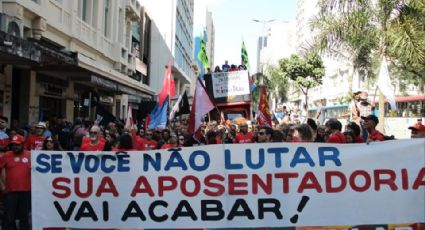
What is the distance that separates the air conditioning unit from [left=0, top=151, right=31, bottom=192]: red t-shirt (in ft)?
24.7

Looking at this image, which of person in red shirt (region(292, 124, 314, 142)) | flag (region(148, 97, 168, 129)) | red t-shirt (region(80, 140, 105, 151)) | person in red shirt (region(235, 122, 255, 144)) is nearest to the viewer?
person in red shirt (region(292, 124, 314, 142))

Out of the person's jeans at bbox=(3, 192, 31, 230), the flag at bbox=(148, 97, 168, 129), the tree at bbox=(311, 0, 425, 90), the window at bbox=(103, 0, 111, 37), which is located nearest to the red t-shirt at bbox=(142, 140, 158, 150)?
the flag at bbox=(148, 97, 168, 129)

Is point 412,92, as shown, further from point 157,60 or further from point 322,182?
point 322,182

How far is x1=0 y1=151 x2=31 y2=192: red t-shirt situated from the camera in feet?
25.0

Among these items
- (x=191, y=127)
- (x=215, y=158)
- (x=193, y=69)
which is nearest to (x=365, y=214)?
(x=215, y=158)

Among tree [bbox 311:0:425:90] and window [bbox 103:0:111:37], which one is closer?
tree [bbox 311:0:425:90]

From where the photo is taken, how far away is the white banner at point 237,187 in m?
5.61

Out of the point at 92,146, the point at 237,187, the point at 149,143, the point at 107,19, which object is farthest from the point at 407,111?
the point at 237,187

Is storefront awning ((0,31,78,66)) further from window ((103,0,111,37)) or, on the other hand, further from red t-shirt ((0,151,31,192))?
window ((103,0,111,37))

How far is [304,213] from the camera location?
5.60 m

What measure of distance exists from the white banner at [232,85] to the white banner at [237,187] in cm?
1782

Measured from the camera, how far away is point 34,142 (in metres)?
10.3

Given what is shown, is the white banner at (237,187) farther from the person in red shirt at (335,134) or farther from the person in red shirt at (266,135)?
the person in red shirt at (266,135)

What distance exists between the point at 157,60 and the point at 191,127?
3907 cm
